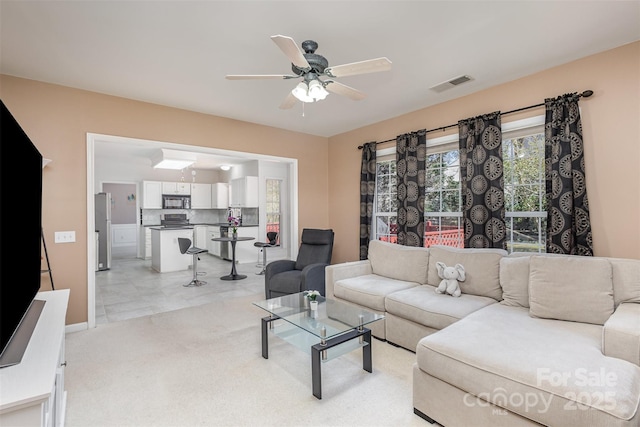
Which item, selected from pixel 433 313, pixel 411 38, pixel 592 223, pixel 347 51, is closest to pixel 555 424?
pixel 433 313

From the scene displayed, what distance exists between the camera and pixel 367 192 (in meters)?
4.85

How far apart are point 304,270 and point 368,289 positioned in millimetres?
958

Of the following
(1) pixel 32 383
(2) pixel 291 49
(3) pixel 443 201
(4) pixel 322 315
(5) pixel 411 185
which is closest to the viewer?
(1) pixel 32 383

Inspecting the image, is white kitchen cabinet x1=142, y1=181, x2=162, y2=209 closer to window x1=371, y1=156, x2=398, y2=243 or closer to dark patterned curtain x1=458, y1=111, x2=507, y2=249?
window x1=371, y1=156, x2=398, y2=243

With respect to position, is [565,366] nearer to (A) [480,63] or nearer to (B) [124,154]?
(A) [480,63]

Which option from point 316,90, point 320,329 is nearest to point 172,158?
point 316,90

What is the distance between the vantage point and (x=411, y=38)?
2.47m

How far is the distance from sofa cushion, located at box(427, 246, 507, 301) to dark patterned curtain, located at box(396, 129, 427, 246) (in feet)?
3.13

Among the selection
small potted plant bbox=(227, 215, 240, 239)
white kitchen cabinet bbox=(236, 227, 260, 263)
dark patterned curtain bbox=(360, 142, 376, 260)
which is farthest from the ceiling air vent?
white kitchen cabinet bbox=(236, 227, 260, 263)

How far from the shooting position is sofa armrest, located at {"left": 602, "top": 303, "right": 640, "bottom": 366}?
164 cm

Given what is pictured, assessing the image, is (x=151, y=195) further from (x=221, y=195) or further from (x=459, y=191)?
(x=459, y=191)

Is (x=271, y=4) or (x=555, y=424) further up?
(x=271, y=4)

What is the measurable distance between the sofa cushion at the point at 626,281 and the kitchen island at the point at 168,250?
649 centimetres

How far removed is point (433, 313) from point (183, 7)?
2979 millimetres
